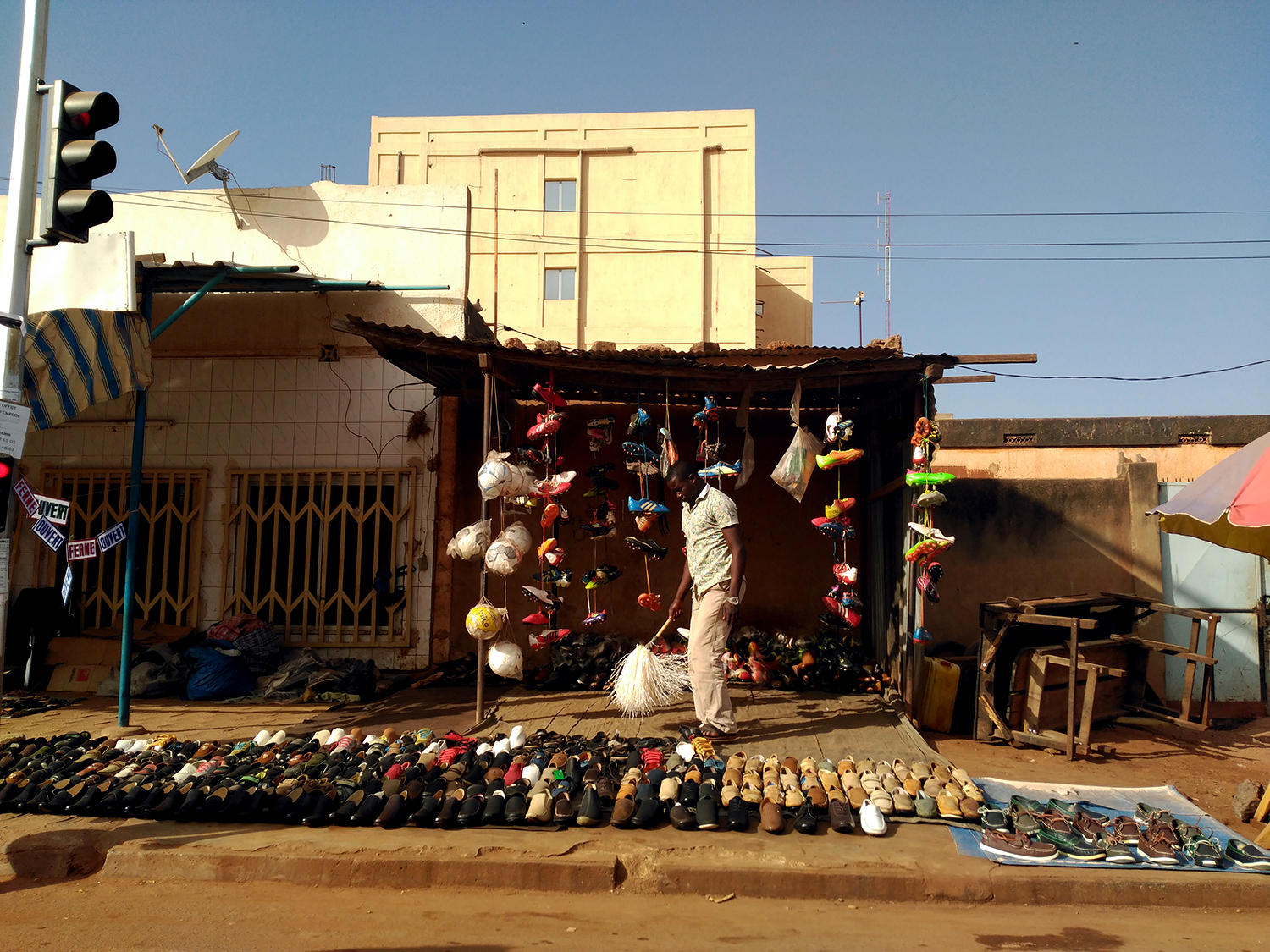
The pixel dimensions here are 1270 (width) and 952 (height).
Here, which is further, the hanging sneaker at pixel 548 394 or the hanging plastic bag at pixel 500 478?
the hanging sneaker at pixel 548 394

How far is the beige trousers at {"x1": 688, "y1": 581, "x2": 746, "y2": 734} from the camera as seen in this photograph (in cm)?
560

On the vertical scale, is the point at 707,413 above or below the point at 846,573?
above

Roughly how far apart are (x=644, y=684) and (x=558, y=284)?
784 inches

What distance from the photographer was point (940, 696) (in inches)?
261

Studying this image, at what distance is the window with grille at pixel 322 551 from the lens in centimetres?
856

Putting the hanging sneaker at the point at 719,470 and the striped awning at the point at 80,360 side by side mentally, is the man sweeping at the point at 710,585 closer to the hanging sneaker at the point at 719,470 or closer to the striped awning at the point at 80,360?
the hanging sneaker at the point at 719,470

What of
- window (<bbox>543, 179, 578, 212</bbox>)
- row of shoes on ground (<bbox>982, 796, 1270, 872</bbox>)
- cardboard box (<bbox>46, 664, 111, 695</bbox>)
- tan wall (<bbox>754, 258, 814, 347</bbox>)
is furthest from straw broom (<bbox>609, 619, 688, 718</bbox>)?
tan wall (<bbox>754, 258, 814, 347</bbox>)

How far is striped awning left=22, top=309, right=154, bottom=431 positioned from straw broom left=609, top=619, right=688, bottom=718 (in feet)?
15.0

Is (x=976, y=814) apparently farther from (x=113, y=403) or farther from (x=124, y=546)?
(x=113, y=403)

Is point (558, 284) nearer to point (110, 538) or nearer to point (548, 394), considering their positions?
point (548, 394)

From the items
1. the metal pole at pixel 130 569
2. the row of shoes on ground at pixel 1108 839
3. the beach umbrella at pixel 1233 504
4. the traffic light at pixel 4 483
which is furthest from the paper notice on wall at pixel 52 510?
the beach umbrella at pixel 1233 504

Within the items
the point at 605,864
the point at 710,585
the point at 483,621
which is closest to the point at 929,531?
the point at 710,585

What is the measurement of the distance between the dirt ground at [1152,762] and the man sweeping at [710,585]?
1779mm

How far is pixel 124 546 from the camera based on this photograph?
8.83 m
